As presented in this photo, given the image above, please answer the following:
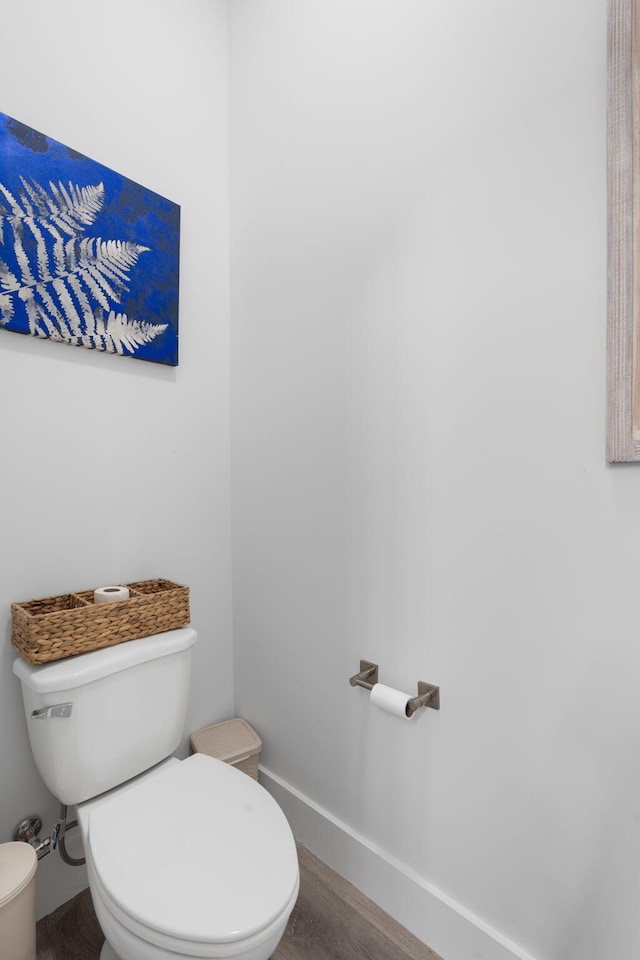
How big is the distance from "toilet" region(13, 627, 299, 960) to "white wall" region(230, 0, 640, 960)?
391mm

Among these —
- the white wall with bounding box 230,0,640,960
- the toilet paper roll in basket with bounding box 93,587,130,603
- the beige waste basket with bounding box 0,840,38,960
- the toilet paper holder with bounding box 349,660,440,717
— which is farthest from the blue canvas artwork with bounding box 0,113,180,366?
the beige waste basket with bounding box 0,840,38,960

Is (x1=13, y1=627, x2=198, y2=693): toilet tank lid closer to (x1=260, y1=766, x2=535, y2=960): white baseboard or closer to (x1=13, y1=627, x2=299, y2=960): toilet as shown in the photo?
(x1=13, y1=627, x2=299, y2=960): toilet

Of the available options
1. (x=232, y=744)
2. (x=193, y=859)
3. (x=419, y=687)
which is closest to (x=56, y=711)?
(x=193, y=859)

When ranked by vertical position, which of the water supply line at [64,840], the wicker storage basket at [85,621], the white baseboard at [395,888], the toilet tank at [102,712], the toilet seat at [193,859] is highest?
the wicker storage basket at [85,621]

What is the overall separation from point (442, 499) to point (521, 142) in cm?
73

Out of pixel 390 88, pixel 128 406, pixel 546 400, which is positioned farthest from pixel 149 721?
pixel 390 88

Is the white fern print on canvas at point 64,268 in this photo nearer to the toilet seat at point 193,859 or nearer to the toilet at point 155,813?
the toilet at point 155,813

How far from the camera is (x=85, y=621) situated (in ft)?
3.51

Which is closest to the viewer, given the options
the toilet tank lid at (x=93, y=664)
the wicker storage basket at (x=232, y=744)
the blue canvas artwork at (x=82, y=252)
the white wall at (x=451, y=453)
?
the white wall at (x=451, y=453)

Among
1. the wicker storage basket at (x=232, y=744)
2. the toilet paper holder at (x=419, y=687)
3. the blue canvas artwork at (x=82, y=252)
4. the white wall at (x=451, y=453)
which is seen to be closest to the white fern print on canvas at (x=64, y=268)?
the blue canvas artwork at (x=82, y=252)

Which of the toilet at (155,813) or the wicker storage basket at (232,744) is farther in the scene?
the wicker storage basket at (232,744)

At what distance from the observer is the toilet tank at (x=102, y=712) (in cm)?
101

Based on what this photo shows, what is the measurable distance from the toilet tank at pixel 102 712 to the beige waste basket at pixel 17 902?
0.11m

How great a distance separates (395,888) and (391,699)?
533mm
